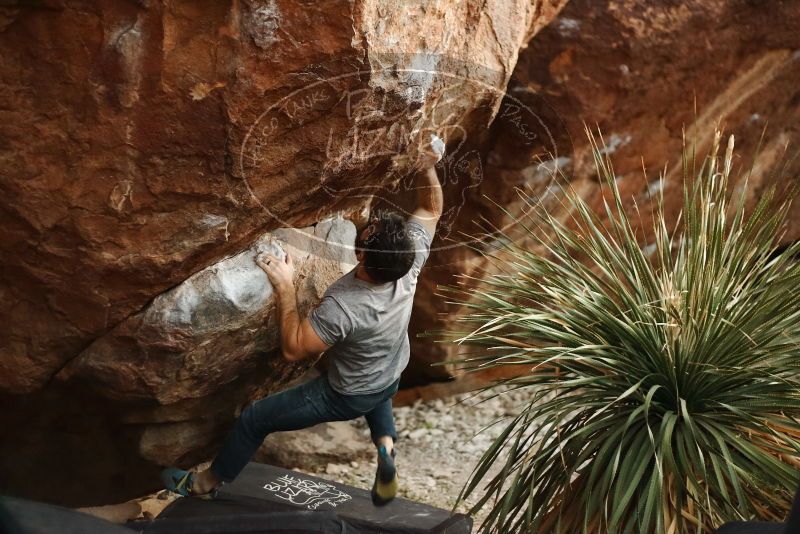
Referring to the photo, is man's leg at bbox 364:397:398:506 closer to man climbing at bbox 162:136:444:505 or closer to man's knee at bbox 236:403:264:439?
man climbing at bbox 162:136:444:505

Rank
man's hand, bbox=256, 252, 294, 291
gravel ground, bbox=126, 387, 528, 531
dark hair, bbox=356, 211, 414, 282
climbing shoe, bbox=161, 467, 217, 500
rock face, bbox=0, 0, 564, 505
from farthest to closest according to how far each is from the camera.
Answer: gravel ground, bbox=126, 387, 528, 531
climbing shoe, bbox=161, 467, 217, 500
man's hand, bbox=256, 252, 294, 291
dark hair, bbox=356, 211, 414, 282
rock face, bbox=0, 0, 564, 505

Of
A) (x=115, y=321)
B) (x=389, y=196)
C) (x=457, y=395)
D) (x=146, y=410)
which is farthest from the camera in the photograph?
(x=457, y=395)

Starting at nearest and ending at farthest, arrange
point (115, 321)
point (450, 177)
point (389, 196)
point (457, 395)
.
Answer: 1. point (115, 321)
2. point (389, 196)
3. point (450, 177)
4. point (457, 395)

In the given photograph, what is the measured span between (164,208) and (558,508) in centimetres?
182

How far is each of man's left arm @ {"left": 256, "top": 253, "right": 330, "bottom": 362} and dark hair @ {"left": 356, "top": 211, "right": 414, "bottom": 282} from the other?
33 centimetres

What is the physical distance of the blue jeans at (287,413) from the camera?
4016 mm

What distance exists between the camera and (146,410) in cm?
425

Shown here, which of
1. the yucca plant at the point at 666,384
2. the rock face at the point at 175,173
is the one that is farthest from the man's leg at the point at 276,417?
the yucca plant at the point at 666,384

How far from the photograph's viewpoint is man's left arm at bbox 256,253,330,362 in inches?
149

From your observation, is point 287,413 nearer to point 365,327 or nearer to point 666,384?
point 365,327

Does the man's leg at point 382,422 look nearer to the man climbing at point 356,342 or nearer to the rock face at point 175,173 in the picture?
the man climbing at point 356,342

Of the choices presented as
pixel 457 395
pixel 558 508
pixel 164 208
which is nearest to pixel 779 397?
pixel 558 508

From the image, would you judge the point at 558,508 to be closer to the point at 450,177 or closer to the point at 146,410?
Result: the point at 146,410

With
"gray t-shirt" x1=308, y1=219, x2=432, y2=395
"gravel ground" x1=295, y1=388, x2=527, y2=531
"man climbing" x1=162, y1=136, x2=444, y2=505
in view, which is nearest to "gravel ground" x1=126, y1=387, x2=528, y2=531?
"gravel ground" x1=295, y1=388, x2=527, y2=531
